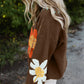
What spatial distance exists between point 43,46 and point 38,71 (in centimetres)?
23

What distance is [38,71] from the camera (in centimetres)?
125

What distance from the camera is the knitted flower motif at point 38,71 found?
1.25 meters

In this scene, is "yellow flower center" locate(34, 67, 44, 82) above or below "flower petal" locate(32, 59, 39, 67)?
below

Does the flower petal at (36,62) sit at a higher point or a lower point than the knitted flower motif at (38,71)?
higher

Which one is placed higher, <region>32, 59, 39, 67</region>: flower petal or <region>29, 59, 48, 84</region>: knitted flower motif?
<region>32, 59, 39, 67</region>: flower petal

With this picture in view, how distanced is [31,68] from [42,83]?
169 mm

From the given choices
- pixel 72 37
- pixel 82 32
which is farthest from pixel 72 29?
pixel 72 37

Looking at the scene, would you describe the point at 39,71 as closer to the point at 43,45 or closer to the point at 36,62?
the point at 36,62

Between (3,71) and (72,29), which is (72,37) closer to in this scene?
(72,29)

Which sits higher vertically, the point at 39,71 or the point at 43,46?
the point at 43,46

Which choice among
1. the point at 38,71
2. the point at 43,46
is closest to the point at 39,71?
the point at 38,71

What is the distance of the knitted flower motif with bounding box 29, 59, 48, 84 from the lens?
1.25 meters

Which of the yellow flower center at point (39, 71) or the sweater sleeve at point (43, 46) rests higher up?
the sweater sleeve at point (43, 46)

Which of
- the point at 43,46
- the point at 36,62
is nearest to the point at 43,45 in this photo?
the point at 43,46
